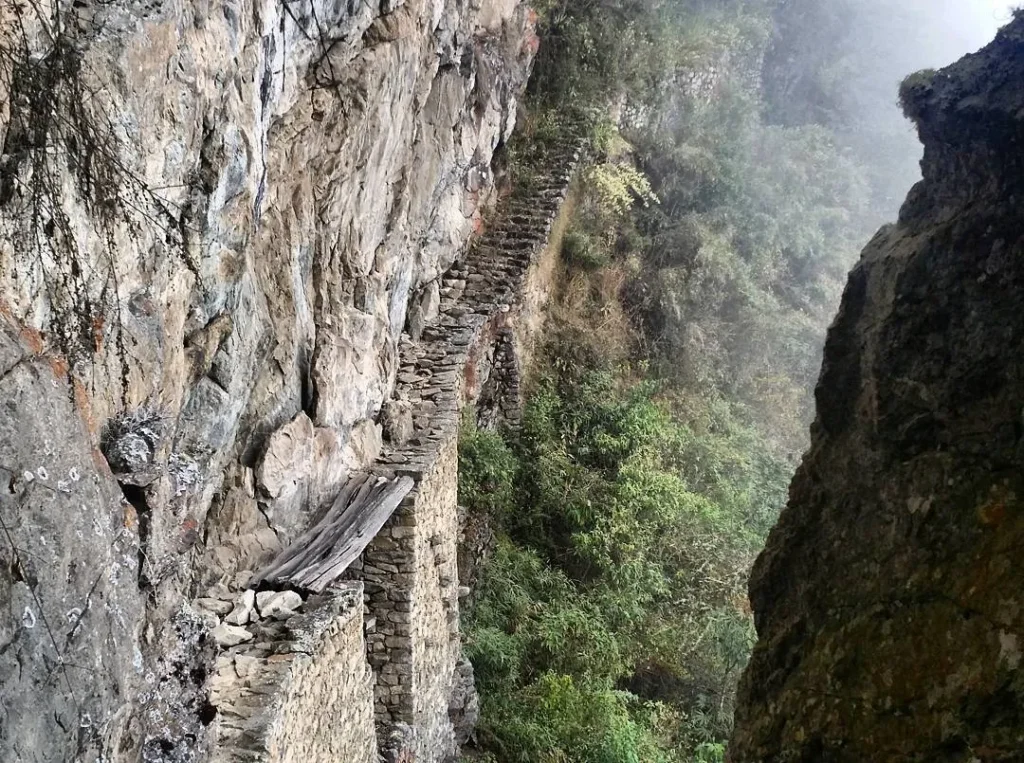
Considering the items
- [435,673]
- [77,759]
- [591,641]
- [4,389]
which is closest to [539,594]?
[591,641]

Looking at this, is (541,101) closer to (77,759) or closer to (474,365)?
(474,365)

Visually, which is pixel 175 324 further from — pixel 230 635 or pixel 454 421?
pixel 454 421

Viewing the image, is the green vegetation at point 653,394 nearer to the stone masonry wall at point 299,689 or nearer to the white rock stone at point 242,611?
the stone masonry wall at point 299,689

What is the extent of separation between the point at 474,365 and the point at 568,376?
7.54ft

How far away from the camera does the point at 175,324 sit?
387 centimetres

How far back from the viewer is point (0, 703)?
7.22 ft

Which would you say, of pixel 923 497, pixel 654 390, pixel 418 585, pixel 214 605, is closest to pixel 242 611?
pixel 214 605

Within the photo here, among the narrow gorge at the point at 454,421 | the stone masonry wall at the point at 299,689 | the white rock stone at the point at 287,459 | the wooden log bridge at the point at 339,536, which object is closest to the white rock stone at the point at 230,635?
the stone masonry wall at the point at 299,689

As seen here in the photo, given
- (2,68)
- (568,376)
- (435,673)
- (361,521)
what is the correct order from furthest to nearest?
(568,376) < (435,673) < (361,521) < (2,68)

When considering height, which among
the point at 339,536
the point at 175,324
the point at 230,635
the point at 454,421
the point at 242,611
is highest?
the point at 175,324

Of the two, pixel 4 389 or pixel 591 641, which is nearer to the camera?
pixel 4 389

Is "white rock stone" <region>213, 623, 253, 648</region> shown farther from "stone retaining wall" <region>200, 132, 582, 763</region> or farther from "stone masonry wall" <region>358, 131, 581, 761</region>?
"stone masonry wall" <region>358, 131, 581, 761</region>

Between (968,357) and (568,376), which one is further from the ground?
(568,376)

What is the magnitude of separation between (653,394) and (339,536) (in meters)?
7.11
